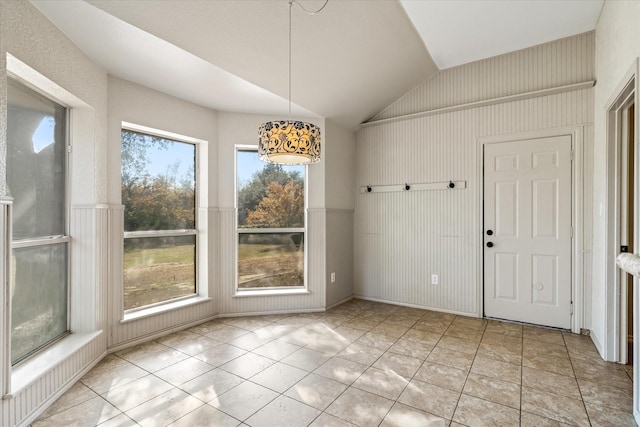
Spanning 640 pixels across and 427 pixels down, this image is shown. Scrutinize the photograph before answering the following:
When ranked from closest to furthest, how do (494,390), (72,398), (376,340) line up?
(72,398)
(494,390)
(376,340)

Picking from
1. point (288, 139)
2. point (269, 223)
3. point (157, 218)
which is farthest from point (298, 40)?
point (157, 218)

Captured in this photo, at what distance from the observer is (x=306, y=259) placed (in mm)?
4066

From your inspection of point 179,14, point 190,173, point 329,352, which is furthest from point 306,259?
point 179,14

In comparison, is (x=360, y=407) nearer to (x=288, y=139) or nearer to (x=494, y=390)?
(x=494, y=390)

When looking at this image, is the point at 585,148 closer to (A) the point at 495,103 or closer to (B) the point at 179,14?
(A) the point at 495,103

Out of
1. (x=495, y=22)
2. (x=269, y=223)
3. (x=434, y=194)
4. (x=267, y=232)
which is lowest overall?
(x=267, y=232)

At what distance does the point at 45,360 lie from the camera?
A: 212 centimetres

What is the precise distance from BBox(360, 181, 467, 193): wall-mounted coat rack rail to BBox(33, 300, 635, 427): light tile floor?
1696 millimetres

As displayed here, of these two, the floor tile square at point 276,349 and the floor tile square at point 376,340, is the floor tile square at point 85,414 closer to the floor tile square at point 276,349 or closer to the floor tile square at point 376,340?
the floor tile square at point 276,349

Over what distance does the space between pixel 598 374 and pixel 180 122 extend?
4394mm

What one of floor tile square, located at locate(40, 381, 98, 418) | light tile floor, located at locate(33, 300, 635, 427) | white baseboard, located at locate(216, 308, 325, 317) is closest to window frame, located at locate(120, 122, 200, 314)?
light tile floor, located at locate(33, 300, 635, 427)

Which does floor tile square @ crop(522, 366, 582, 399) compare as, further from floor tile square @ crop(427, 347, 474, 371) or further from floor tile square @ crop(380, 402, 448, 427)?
floor tile square @ crop(380, 402, 448, 427)

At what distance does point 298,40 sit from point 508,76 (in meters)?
2.53

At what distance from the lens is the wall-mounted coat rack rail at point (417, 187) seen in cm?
391
